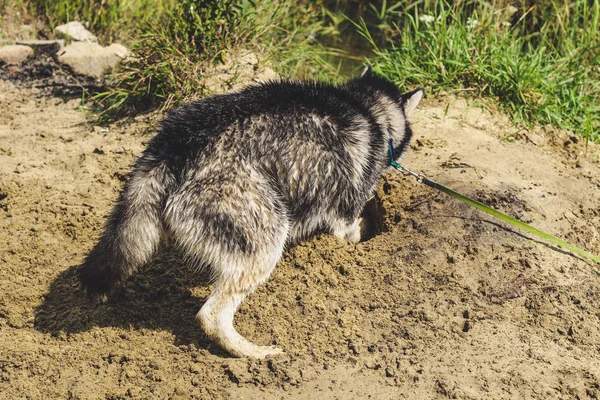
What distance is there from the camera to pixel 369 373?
346cm

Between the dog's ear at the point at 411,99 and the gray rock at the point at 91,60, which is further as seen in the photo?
the gray rock at the point at 91,60

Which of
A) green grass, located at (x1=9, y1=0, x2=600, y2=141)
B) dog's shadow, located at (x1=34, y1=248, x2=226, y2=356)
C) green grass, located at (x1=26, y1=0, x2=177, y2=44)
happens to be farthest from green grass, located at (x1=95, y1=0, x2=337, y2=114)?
dog's shadow, located at (x1=34, y1=248, x2=226, y2=356)

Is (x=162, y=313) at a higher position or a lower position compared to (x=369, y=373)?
lower

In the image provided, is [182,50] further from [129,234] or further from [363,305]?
[363,305]

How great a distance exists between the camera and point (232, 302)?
3707mm

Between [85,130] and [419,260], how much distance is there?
11.0 ft

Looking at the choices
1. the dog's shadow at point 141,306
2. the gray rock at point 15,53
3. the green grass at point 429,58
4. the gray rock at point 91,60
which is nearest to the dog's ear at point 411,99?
the green grass at point 429,58

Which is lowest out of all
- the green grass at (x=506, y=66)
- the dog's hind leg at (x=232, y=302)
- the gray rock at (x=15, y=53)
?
the gray rock at (x=15, y=53)

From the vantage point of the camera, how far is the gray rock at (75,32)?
24.0ft

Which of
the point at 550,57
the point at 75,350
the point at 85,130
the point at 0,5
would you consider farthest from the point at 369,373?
the point at 0,5

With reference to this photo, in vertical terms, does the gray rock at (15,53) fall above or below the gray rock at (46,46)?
below

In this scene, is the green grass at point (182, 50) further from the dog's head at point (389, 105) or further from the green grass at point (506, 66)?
the dog's head at point (389, 105)

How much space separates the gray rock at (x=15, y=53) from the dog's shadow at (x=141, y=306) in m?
3.56

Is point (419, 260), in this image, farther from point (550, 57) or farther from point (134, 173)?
point (550, 57)
